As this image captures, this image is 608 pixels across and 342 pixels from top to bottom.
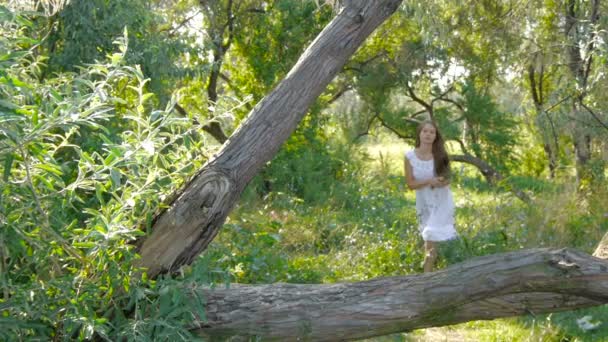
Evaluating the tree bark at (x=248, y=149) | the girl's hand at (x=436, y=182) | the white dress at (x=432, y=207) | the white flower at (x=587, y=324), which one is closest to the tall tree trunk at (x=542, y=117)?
the white dress at (x=432, y=207)

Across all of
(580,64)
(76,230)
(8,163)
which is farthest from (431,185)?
(8,163)

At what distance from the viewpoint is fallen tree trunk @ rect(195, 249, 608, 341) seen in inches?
151

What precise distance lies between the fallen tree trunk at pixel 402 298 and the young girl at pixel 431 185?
3075 mm

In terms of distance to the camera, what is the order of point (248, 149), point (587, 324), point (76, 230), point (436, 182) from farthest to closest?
point (436, 182), point (587, 324), point (248, 149), point (76, 230)

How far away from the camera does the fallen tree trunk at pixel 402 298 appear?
12.6 ft

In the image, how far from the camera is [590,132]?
9.68 m

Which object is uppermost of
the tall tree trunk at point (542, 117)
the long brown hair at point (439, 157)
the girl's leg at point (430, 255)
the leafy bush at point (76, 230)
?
the tall tree trunk at point (542, 117)

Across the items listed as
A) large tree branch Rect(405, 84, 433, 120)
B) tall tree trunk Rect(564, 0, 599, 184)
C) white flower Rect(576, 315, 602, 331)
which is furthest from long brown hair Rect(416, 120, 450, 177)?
large tree branch Rect(405, 84, 433, 120)

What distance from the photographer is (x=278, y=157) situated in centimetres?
1216

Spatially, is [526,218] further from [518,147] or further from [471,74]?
[518,147]

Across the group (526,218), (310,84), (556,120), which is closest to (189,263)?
(310,84)

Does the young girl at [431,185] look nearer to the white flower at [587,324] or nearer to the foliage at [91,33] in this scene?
the white flower at [587,324]

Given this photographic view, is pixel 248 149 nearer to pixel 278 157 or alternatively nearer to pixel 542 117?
pixel 542 117

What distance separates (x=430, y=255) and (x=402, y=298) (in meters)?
3.11
